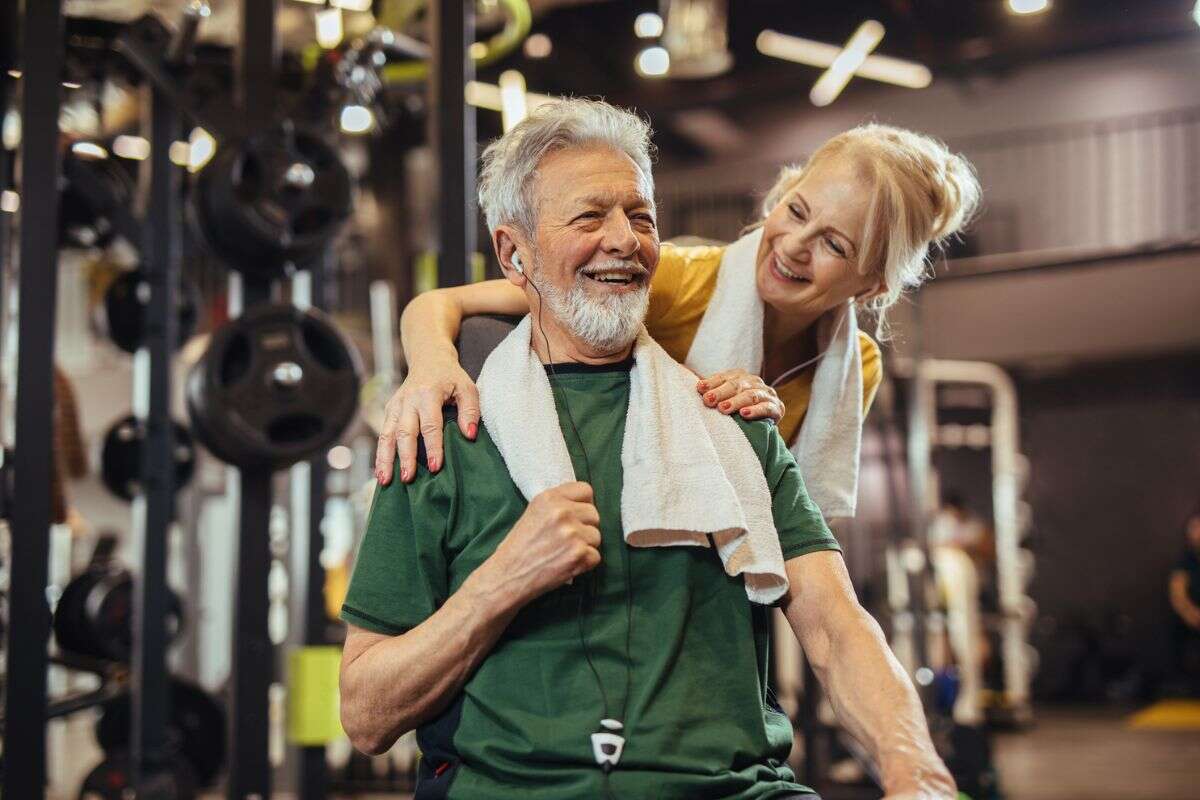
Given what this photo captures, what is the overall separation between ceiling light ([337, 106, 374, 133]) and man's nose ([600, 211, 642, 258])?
199 centimetres

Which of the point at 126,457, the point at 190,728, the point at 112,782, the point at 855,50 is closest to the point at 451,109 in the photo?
the point at 126,457

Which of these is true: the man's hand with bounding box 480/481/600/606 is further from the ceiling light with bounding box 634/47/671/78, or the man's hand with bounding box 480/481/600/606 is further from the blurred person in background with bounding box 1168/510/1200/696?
the blurred person in background with bounding box 1168/510/1200/696

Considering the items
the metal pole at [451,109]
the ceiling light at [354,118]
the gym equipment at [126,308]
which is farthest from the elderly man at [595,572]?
the gym equipment at [126,308]

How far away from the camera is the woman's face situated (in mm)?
1914

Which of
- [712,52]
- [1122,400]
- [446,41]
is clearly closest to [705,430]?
[446,41]

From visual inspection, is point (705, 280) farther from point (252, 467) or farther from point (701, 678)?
point (252, 467)

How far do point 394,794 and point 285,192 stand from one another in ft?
11.3

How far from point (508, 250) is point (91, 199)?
8.14 feet

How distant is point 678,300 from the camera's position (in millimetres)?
2061

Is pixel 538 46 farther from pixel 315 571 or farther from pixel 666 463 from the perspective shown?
pixel 666 463

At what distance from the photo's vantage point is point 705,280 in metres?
2.07

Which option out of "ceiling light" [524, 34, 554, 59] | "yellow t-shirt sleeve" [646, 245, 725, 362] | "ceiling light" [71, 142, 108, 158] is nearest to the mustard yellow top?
"yellow t-shirt sleeve" [646, 245, 725, 362]

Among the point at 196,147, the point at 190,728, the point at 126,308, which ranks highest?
the point at 196,147

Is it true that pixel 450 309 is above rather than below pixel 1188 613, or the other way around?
above
